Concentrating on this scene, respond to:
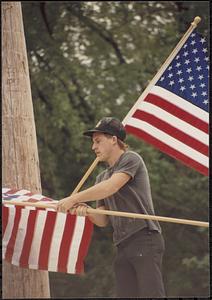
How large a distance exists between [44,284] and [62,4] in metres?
9.97

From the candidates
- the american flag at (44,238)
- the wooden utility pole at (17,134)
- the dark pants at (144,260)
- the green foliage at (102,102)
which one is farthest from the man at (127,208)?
the green foliage at (102,102)

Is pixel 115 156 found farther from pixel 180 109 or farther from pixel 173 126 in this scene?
pixel 180 109

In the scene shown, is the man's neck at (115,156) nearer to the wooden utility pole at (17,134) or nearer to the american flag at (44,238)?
the american flag at (44,238)

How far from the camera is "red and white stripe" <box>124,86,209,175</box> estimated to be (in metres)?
5.73

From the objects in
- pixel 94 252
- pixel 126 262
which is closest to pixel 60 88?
pixel 94 252

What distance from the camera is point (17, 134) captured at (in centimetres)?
639

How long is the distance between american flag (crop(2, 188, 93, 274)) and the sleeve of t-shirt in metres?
0.60

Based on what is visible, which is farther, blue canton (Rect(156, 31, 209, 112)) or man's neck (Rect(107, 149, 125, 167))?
blue canton (Rect(156, 31, 209, 112))

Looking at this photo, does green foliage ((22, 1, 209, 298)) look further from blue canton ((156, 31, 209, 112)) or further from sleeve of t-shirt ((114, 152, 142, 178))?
sleeve of t-shirt ((114, 152, 142, 178))

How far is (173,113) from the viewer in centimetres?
593

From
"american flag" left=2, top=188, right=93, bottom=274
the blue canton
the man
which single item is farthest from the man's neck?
the blue canton

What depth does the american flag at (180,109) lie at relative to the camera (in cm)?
579

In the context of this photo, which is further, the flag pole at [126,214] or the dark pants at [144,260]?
the dark pants at [144,260]

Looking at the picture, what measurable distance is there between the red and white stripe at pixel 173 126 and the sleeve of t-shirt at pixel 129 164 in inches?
23.7
